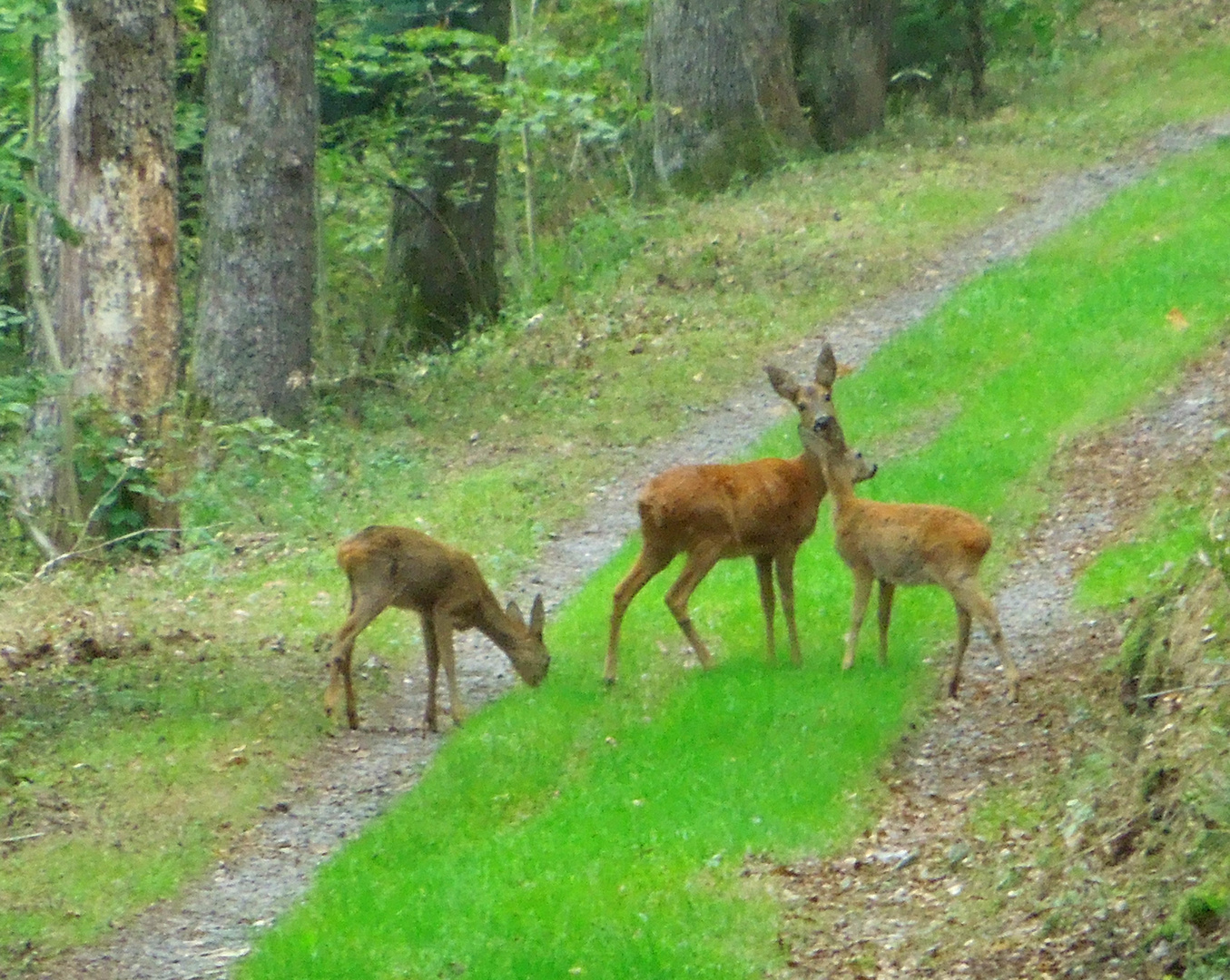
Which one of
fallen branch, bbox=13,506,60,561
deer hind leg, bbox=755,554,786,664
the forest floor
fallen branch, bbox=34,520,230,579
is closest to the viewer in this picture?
the forest floor

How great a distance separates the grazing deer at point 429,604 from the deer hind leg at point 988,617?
2.49m

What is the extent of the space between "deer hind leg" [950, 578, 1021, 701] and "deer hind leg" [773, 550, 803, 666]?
1085 millimetres

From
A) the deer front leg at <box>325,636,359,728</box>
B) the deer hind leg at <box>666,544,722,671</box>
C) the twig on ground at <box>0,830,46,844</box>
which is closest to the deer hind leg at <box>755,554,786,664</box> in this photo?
the deer hind leg at <box>666,544,722,671</box>

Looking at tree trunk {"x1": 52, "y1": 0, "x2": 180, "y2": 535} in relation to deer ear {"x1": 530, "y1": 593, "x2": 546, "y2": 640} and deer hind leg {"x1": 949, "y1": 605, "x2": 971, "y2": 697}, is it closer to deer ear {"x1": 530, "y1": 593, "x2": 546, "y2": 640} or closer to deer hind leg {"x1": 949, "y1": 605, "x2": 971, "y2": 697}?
deer ear {"x1": 530, "y1": 593, "x2": 546, "y2": 640}

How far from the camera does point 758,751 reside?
887 centimetres

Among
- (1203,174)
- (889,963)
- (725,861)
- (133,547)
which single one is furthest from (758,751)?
(1203,174)

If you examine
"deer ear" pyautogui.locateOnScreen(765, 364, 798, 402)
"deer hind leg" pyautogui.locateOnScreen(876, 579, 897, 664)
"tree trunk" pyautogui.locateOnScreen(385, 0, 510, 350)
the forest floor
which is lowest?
the forest floor

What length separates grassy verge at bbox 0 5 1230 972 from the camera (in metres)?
9.02

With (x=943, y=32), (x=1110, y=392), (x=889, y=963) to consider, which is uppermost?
(x=943, y=32)

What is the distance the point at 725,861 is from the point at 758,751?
132cm

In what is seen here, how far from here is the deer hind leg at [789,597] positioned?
10.3 metres

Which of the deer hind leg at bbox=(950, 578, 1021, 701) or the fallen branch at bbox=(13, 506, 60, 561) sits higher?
the fallen branch at bbox=(13, 506, 60, 561)

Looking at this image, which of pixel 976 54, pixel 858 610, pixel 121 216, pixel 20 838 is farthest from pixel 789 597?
pixel 976 54

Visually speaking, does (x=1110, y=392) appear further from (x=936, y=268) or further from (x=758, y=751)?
(x=758, y=751)
